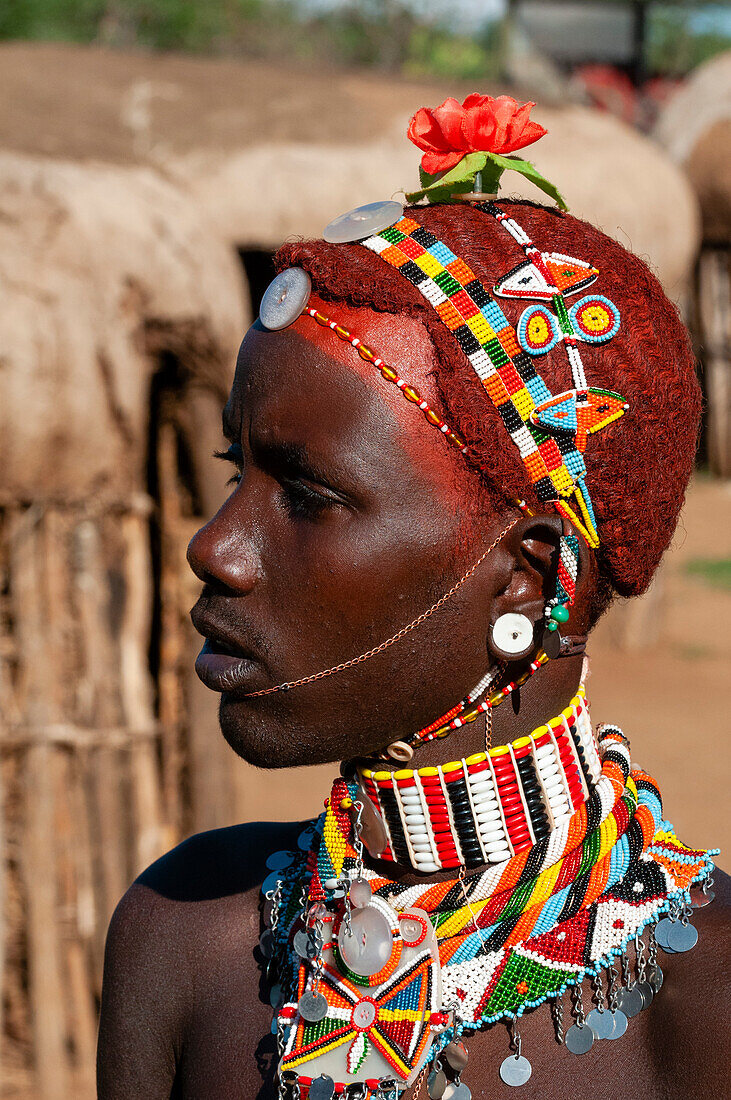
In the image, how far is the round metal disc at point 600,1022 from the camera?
1.62 m

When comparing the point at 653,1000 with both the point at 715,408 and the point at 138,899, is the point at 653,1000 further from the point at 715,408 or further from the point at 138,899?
the point at 715,408

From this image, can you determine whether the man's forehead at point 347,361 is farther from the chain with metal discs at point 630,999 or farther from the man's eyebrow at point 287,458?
the chain with metal discs at point 630,999

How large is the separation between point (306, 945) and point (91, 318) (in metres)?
3.17

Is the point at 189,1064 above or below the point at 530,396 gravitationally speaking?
below

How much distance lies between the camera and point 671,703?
9.04m

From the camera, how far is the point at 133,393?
4.54m

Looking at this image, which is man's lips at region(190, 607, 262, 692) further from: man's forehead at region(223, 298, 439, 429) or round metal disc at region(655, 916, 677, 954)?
round metal disc at region(655, 916, 677, 954)

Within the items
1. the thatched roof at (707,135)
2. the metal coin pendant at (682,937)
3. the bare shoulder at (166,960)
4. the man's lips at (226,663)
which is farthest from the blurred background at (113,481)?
the thatched roof at (707,135)

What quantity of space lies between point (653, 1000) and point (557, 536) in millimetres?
620

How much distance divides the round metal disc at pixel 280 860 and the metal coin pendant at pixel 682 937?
60 centimetres

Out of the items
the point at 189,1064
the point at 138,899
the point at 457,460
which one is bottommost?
the point at 189,1064

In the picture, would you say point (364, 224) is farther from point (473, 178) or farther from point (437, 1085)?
point (437, 1085)

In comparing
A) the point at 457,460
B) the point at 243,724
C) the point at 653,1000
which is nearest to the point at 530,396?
the point at 457,460

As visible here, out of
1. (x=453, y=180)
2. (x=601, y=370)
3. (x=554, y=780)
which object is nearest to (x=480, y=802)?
(x=554, y=780)
